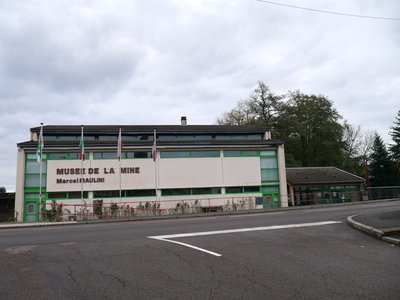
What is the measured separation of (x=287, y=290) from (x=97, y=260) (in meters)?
4.21

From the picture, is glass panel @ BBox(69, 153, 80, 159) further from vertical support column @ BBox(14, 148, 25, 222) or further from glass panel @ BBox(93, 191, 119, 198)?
vertical support column @ BBox(14, 148, 25, 222)

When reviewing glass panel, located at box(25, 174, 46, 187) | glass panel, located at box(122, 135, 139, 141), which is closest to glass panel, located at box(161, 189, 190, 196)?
glass panel, located at box(122, 135, 139, 141)

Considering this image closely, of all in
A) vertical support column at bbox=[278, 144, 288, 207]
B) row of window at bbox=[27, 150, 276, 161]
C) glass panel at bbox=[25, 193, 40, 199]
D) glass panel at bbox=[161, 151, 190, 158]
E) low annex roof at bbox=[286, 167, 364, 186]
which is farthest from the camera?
low annex roof at bbox=[286, 167, 364, 186]

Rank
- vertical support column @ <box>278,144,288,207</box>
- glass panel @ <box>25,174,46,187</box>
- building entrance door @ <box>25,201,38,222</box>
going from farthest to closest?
1. vertical support column @ <box>278,144,288,207</box>
2. glass panel @ <box>25,174,46,187</box>
3. building entrance door @ <box>25,201,38,222</box>

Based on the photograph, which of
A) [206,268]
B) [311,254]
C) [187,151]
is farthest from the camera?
[187,151]

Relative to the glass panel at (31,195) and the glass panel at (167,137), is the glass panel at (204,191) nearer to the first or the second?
the glass panel at (167,137)

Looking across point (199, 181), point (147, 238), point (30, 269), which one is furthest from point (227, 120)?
point (30, 269)

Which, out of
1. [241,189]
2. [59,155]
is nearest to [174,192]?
[241,189]

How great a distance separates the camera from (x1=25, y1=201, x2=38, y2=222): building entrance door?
100.0ft

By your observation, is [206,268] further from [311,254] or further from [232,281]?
[311,254]

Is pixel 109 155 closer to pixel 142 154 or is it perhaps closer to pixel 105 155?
pixel 105 155

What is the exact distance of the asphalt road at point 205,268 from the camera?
5.60 m

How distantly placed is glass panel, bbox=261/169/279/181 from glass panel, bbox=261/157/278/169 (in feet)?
1.30

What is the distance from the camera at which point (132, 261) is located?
7.70 m
